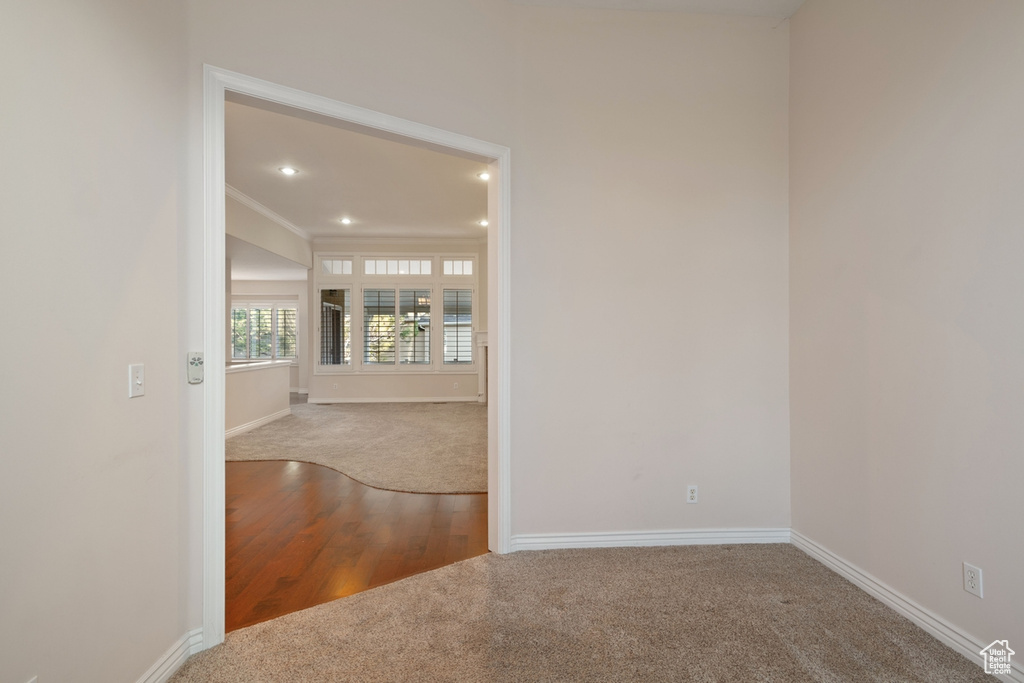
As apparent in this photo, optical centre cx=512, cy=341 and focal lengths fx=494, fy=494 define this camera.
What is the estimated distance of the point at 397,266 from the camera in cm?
895

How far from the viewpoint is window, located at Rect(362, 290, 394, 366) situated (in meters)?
8.94

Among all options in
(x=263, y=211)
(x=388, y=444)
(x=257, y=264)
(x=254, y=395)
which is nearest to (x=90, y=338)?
(x=388, y=444)

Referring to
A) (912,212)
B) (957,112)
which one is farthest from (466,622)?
(957,112)

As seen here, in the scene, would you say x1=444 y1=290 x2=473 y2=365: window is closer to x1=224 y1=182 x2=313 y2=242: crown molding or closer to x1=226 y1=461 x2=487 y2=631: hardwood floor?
x1=224 y1=182 x2=313 y2=242: crown molding

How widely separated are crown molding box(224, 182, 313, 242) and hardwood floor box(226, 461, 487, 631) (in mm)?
3520

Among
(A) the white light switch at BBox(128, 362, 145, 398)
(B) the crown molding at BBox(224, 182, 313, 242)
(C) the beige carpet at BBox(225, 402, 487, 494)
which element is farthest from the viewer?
(B) the crown molding at BBox(224, 182, 313, 242)

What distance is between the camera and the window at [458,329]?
901 cm

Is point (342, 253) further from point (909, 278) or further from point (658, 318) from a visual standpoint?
point (909, 278)

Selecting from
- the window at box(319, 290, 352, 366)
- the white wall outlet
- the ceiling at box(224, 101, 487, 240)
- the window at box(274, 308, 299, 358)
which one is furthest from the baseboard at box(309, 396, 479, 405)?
the white wall outlet

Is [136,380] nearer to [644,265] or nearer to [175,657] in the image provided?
[175,657]

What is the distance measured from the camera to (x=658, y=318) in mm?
2789

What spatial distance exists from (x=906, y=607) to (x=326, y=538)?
2918 millimetres

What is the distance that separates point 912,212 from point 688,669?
200cm

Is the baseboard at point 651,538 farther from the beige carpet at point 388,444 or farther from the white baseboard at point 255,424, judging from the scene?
the white baseboard at point 255,424
